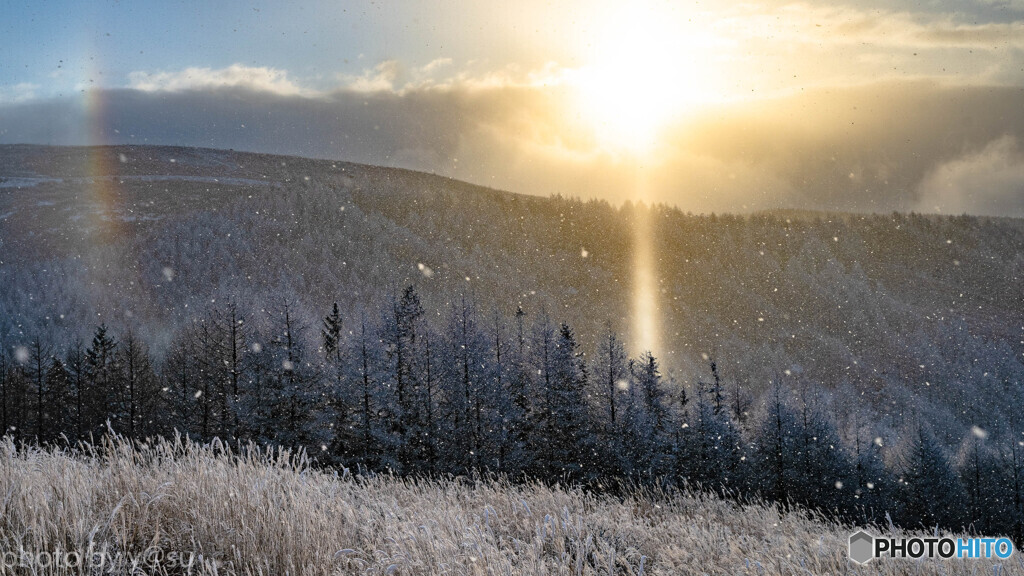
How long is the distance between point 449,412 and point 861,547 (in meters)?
39.4

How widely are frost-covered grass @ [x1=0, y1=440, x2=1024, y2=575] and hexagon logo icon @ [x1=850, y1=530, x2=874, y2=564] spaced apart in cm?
12

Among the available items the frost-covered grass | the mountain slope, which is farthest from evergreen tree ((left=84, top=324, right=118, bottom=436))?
the mountain slope

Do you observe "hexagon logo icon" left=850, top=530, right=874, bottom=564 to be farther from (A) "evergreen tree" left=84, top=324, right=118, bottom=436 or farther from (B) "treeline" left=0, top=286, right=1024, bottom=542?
(A) "evergreen tree" left=84, top=324, right=118, bottom=436

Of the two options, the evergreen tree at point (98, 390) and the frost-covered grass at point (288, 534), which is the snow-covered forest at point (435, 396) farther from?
the frost-covered grass at point (288, 534)

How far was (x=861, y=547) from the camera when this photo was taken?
5.60 meters

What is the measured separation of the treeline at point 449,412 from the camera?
4016 cm

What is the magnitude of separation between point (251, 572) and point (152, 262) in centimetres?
16277

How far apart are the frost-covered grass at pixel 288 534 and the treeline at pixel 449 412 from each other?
29.9m

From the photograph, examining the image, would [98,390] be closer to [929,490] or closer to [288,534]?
[288,534]

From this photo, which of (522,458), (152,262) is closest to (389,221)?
(152,262)

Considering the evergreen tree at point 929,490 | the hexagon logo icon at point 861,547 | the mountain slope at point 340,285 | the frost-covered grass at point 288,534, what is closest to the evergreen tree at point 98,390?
the frost-covered grass at point 288,534

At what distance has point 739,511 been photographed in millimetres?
9688

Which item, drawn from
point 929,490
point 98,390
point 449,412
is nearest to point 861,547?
point 449,412

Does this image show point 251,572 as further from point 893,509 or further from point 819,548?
point 893,509
